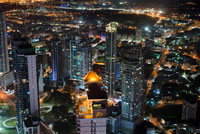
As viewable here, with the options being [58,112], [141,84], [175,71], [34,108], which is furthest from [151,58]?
[34,108]

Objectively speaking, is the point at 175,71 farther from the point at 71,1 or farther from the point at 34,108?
the point at 71,1

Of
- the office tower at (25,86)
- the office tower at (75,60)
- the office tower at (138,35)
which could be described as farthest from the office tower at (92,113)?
the office tower at (138,35)

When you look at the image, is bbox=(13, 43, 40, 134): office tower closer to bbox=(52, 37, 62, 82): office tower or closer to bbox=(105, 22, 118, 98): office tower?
bbox=(105, 22, 118, 98): office tower

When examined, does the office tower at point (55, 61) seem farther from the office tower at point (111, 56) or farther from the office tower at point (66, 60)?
the office tower at point (111, 56)

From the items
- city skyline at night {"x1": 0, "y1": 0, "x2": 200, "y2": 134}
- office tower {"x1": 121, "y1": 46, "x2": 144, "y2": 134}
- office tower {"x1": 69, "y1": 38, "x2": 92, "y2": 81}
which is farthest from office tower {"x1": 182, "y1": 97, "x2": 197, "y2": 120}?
office tower {"x1": 69, "y1": 38, "x2": 92, "y2": 81}

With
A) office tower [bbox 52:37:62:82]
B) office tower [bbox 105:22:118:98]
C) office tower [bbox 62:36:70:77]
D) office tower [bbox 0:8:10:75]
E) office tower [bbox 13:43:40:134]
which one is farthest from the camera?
office tower [bbox 62:36:70:77]

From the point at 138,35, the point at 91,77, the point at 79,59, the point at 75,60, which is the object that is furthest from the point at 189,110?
the point at 138,35
